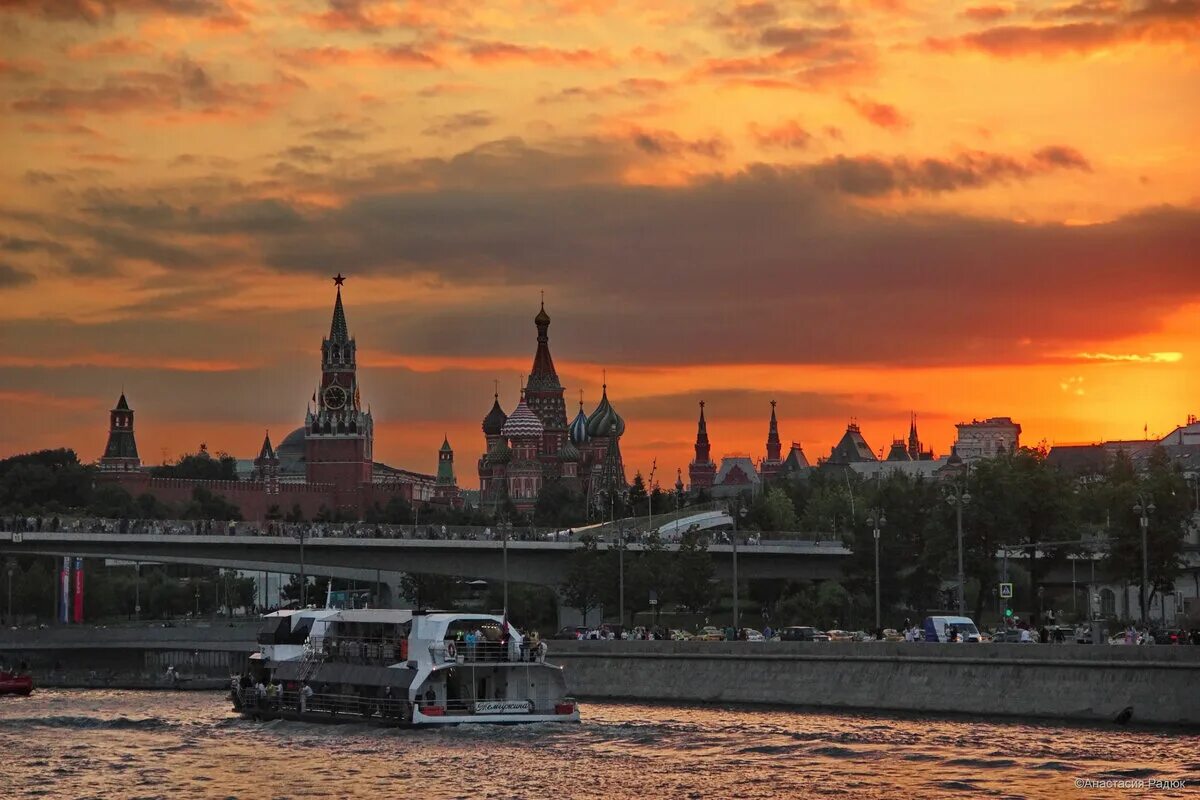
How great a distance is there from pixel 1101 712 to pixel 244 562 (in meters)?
76.8

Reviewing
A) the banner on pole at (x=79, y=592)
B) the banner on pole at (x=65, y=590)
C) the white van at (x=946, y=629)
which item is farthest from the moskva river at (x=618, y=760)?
the banner on pole at (x=79, y=592)

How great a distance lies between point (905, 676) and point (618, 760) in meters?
19.6

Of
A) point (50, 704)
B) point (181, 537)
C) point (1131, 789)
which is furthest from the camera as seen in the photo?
point (181, 537)

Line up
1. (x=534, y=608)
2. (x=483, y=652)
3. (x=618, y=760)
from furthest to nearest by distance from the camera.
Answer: (x=534, y=608) → (x=483, y=652) → (x=618, y=760)

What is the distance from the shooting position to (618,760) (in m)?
66.2

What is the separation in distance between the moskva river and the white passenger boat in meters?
1.03

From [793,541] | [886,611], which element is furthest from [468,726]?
[793,541]

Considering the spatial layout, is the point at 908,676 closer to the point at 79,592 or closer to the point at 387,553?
the point at 387,553

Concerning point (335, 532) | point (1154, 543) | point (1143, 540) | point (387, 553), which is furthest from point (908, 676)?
point (335, 532)

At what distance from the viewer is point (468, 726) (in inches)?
2990

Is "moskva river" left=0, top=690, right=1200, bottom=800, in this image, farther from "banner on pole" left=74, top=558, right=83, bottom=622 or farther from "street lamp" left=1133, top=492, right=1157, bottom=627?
"banner on pole" left=74, top=558, right=83, bottom=622

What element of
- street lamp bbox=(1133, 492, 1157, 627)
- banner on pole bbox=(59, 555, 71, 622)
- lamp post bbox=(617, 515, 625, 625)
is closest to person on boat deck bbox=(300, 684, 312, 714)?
street lamp bbox=(1133, 492, 1157, 627)

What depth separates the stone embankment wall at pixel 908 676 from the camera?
71.9 meters

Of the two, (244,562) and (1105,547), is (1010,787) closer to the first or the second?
(1105,547)
